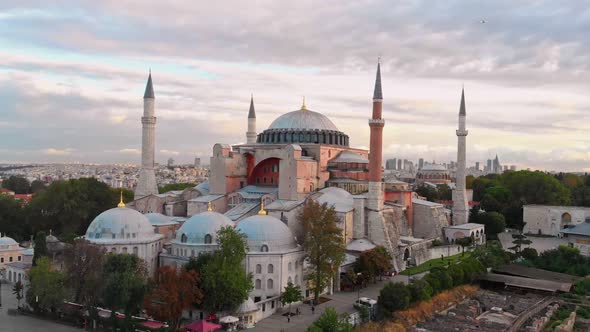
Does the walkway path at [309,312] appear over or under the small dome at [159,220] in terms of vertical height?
under

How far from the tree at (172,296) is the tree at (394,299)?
693 cm

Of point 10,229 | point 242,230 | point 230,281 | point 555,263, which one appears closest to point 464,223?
point 555,263

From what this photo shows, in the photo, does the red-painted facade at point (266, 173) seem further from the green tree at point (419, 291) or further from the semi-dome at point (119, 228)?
the green tree at point (419, 291)

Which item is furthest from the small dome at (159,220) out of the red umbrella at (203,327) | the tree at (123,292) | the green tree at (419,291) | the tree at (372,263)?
the green tree at (419,291)

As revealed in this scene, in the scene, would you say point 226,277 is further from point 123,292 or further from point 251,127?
point 251,127

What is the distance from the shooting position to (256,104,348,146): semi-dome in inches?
1351

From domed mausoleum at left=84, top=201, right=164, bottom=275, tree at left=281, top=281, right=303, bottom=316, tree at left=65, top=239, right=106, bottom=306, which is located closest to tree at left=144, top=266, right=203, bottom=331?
tree at left=65, top=239, right=106, bottom=306

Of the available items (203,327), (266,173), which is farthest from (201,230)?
(266,173)

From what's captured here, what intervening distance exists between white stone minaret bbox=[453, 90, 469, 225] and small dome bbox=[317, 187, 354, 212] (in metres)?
11.2

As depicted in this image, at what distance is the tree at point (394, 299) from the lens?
20.2 metres

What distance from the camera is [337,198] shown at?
2839 centimetres

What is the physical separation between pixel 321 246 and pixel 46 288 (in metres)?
10.2

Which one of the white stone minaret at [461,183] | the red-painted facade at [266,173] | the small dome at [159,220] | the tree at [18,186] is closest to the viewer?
the small dome at [159,220]

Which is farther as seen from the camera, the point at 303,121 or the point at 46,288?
the point at 303,121
